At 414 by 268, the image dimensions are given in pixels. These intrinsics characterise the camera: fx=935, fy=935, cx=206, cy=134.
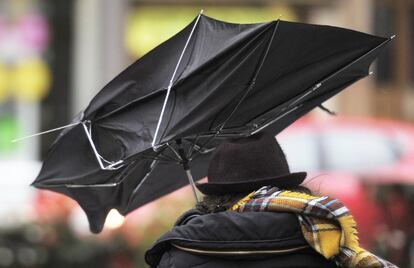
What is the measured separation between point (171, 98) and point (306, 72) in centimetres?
52

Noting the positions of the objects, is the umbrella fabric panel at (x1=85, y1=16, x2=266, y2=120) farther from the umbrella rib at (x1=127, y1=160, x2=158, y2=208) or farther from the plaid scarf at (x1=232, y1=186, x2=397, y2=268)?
the plaid scarf at (x1=232, y1=186, x2=397, y2=268)

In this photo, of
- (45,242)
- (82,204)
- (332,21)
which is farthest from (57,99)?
(82,204)

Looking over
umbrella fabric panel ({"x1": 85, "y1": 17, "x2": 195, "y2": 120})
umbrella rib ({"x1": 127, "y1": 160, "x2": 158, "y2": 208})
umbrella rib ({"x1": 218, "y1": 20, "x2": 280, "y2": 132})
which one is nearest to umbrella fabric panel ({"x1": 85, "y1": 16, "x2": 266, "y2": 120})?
umbrella fabric panel ({"x1": 85, "y1": 17, "x2": 195, "y2": 120})

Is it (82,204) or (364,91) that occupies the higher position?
(82,204)

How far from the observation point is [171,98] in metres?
3.04

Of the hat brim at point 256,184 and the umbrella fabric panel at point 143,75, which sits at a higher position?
the umbrella fabric panel at point 143,75

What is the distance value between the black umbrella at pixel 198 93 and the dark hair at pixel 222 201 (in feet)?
0.77

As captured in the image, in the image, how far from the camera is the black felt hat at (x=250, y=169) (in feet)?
9.18

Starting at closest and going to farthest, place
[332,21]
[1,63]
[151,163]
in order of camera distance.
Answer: [151,163] < [1,63] < [332,21]

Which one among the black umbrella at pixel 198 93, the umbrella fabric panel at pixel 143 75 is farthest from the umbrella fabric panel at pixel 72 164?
the umbrella fabric panel at pixel 143 75

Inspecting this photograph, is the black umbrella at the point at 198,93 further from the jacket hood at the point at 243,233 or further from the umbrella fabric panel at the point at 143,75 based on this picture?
the jacket hood at the point at 243,233

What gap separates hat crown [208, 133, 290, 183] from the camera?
2.82 metres

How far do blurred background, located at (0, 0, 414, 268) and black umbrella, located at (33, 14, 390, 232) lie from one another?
421cm

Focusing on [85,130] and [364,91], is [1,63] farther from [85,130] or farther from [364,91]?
[85,130]
